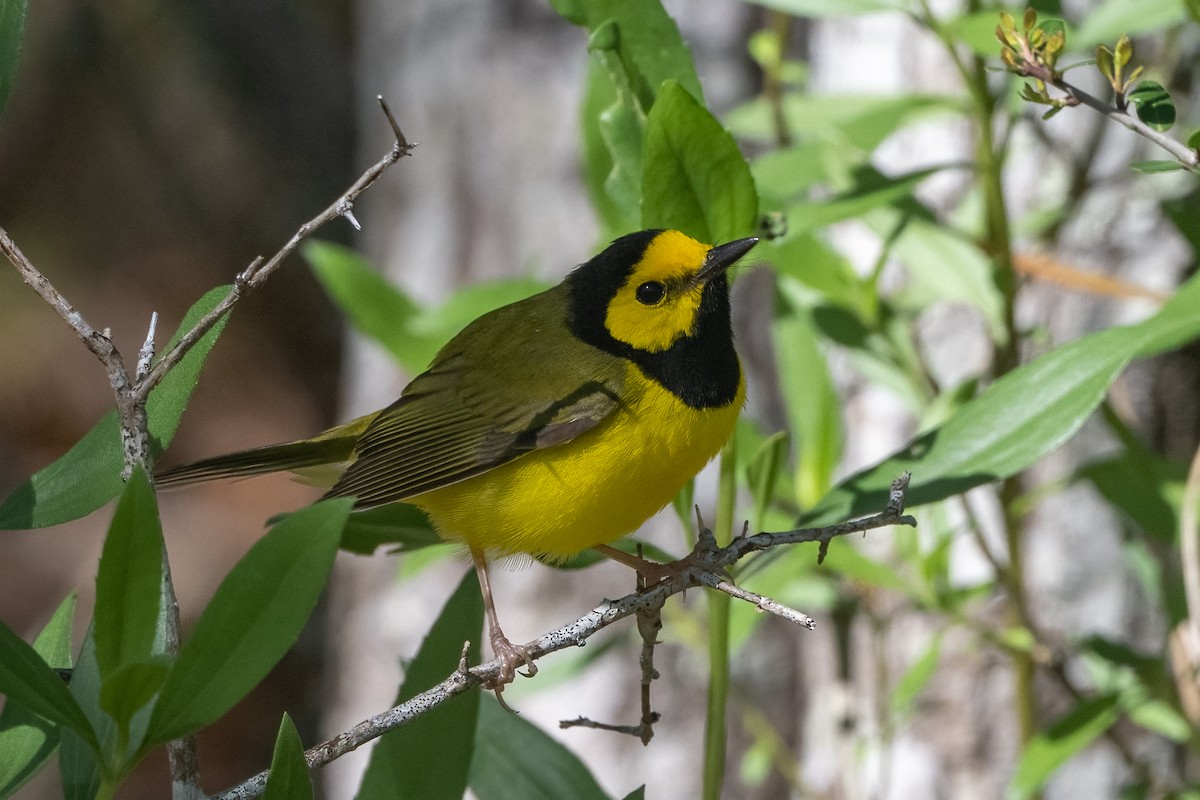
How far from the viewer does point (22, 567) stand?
519 centimetres

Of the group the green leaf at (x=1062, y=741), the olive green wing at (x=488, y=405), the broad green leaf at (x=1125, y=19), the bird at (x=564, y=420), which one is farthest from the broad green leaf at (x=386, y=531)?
the broad green leaf at (x=1125, y=19)

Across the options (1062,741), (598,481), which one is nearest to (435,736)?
(598,481)

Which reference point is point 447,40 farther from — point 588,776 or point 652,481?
point 588,776

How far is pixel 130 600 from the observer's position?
91 centimetres

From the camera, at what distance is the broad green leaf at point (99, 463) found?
3.52 ft

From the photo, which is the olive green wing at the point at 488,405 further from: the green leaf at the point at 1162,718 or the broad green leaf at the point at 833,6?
the green leaf at the point at 1162,718

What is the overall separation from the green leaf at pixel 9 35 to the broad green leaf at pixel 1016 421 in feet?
3.04

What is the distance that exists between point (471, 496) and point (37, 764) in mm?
920

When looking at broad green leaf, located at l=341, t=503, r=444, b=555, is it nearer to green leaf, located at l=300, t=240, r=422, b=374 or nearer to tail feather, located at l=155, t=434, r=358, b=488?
tail feather, located at l=155, t=434, r=358, b=488

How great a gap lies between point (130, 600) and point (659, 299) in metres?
1.20

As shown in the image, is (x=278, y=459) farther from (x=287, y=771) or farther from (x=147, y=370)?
(x=287, y=771)

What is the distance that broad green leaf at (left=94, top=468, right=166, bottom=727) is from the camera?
34.4 inches

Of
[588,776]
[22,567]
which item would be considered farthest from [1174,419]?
[22,567]

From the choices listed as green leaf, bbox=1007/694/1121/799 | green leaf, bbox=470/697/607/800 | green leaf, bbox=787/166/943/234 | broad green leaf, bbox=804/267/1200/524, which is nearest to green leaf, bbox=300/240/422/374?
green leaf, bbox=787/166/943/234
